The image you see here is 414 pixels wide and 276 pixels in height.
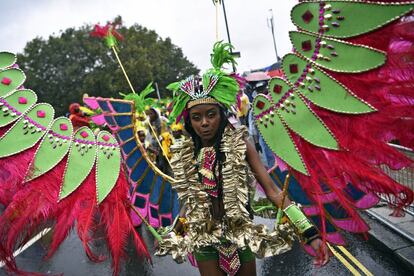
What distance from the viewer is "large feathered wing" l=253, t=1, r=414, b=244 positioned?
1.76 metres

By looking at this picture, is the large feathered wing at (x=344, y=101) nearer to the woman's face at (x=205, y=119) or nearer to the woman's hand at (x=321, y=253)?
the woman's hand at (x=321, y=253)

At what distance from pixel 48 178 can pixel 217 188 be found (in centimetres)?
108

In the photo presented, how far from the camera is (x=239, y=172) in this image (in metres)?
2.25

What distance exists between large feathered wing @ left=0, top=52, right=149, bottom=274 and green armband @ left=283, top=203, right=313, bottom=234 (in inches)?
40.9

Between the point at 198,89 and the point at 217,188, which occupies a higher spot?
Answer: the point at 198,89

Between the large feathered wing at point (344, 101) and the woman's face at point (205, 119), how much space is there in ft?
0.87

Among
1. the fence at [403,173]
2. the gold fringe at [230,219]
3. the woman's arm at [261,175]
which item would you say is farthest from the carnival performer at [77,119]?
the fence at [403,173]

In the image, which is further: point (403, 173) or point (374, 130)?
point (403, 173)

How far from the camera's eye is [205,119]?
226 cm

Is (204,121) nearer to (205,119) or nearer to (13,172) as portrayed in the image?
(205,119)

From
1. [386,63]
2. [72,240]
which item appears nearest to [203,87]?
[386,63]

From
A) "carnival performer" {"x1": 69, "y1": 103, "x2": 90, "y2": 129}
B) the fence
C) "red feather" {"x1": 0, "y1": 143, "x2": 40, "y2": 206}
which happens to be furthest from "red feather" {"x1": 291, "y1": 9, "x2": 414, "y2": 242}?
"carnival performer" {"x1": 69, "y1": 103, "x2": 90, "y2": 129}

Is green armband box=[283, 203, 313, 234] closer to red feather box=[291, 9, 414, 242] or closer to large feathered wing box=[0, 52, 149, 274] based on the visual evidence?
red feather box=[291, 9, 414, 242]

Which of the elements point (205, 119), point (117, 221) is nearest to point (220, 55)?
point (205, 119)
